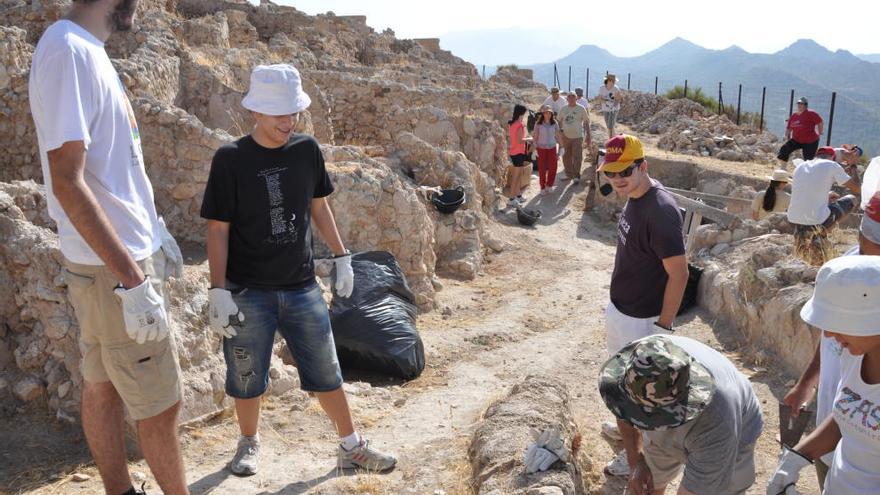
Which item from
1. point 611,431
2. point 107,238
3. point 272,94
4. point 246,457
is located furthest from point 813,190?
point 107,238

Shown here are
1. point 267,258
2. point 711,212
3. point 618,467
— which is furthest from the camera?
point 711,212

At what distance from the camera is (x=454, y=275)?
324 inches

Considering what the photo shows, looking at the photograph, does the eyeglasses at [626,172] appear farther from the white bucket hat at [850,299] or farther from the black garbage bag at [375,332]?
the black garbage bag at [375,332]

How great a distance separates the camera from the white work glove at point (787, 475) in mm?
2607

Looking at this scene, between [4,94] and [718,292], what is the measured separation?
6.18 metres

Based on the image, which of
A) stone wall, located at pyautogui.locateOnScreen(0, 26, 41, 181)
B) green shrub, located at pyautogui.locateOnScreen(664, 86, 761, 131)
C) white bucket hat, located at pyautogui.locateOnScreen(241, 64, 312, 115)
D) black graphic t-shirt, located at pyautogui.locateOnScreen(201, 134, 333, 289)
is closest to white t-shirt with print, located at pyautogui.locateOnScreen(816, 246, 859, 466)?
black graphic t-shirt, located at pyautogui.locateOnScreen(201, 134, 333, 289)

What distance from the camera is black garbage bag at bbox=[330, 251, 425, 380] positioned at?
5.20 meters

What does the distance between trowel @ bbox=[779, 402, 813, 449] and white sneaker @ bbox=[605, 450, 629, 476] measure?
76cm

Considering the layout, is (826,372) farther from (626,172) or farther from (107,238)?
(107,238)

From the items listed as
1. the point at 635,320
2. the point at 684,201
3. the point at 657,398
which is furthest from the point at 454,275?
the point at 657,398

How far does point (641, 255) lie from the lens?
12.3ft

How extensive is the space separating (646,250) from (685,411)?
4.33 feet

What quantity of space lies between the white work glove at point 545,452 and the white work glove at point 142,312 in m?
1.65

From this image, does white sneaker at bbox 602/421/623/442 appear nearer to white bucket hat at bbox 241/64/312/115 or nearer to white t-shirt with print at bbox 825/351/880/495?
white t-shirt with print at bbox 825/351/880/495
